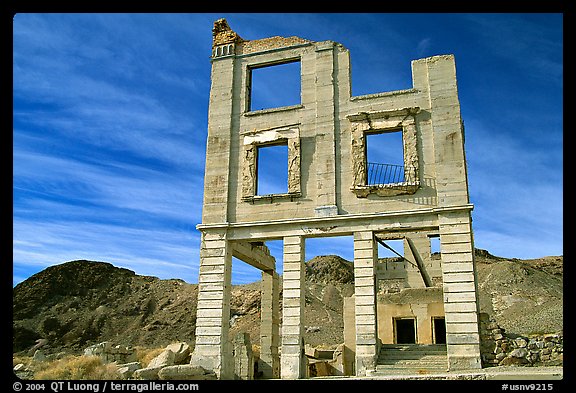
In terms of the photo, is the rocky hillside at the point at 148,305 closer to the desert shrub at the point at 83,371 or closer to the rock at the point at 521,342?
the rock at the point at 521,342

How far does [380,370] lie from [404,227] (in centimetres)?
424

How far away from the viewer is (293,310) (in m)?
15.9

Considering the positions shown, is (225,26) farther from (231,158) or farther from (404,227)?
(404,227)

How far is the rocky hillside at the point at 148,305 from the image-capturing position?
38438mm

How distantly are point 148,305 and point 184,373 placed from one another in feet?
111

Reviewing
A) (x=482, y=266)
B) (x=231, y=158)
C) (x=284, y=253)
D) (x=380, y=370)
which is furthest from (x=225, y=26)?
(x=482, y=266)

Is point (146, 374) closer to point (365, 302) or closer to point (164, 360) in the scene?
point (164, 360)

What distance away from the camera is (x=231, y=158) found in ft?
59.8

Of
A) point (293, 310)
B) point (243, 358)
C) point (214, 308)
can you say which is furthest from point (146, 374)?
point (243, 358)

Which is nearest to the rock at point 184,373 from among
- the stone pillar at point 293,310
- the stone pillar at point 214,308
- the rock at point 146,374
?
the rock at point 146,374

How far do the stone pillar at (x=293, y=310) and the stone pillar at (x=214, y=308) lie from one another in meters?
2.04

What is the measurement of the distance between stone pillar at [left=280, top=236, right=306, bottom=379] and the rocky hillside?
19.2m
